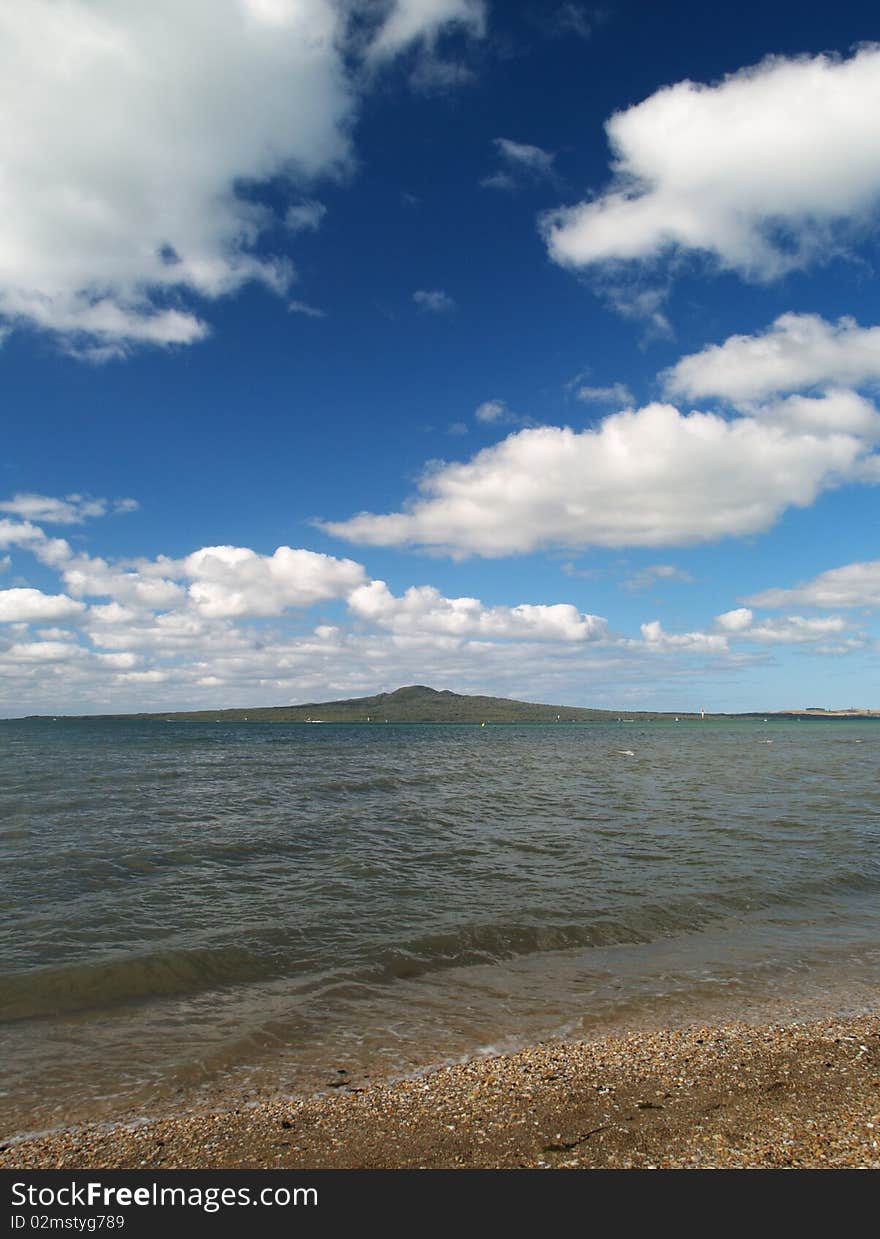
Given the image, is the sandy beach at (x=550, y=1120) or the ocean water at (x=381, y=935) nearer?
the sandy beach at (x=550, y=1120)

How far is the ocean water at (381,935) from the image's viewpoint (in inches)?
378

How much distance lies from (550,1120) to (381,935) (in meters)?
7.95

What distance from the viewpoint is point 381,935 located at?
47.8ft

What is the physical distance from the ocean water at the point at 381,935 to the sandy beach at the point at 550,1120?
2.42 ft

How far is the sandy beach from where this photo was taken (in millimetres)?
6527

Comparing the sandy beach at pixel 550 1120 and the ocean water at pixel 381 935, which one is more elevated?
the sandy beach at pixel 550 1120

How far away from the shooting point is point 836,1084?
7.89 meters

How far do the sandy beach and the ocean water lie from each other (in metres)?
0.74

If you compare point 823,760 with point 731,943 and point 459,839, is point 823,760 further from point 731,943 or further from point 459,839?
point 731,943

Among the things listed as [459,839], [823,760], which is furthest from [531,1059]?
[823,760]

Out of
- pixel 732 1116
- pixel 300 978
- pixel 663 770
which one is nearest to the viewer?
pixel 732 1116

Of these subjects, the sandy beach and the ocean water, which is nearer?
the sandy beach

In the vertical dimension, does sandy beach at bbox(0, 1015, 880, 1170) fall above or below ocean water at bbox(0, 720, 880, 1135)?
above

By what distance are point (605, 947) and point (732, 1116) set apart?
→ 274 inches
